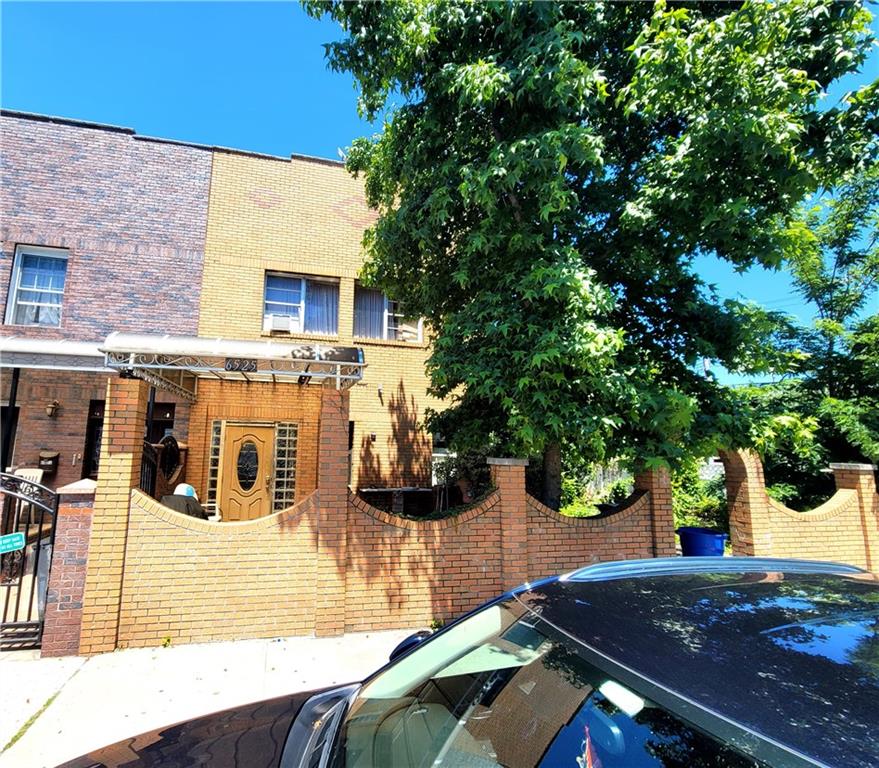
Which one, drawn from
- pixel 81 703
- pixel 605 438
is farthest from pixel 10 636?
pixel 605 438

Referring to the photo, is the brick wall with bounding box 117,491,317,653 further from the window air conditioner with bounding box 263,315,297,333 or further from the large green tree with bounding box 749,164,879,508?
the large green tree with bounding box 749,164,879,508

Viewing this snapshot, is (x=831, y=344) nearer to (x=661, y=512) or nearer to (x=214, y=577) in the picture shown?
(x=661, y=512)

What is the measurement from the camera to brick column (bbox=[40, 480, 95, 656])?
4.36 metres

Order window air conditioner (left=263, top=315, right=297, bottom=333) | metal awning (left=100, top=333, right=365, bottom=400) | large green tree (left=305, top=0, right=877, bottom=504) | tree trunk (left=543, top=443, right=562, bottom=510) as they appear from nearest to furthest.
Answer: large green tree (left=305, top=0, right=877, bottom=504) < metal awning (left=100, top=333, right=365, bottom=400) < tree trunk (left=543, top=443, right=562, bottom=510) < window air conditioner (left=263, top=315, right=297, bottom=333)

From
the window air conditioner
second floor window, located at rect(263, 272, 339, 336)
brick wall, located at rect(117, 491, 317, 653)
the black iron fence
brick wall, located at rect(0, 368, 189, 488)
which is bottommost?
brick wall, located at rect(117, 491, 317, 653)

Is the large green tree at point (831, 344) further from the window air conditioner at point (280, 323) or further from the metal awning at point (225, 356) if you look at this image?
Result: the window air conditioner at point (280, 323)

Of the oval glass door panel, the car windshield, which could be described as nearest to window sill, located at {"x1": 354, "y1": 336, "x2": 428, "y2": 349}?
the oval glass door panel

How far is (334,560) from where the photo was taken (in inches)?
197

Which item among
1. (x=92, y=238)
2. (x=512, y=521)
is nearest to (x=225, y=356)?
(x=512, y=521)

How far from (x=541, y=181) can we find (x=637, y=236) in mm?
1559

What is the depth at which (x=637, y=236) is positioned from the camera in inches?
213

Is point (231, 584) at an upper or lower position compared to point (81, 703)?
upper

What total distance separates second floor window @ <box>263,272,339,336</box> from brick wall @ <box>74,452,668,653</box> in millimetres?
5408

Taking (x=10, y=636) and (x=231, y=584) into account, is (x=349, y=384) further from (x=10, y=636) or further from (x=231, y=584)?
(x=10, y=636)
